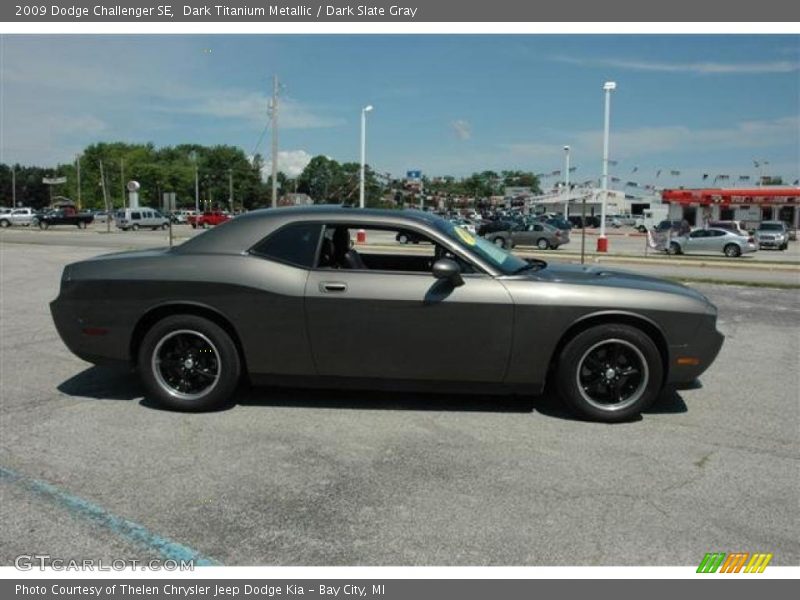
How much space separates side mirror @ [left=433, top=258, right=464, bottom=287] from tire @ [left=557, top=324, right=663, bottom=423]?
0.92 metres

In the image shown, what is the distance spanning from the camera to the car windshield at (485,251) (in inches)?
200

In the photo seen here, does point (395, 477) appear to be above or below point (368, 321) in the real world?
below

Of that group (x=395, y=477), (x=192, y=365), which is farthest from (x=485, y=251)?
(x=192, y=365)

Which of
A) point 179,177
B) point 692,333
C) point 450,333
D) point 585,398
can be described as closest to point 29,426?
point 450,333

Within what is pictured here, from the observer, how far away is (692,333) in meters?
4.86

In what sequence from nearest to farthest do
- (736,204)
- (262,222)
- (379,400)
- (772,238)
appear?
(262,222) → (379,400) → (772,238) → (736,204)

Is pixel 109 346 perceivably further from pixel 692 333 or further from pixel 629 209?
pixel 629 209

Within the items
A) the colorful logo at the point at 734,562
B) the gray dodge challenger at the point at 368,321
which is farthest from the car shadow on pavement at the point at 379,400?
the colorful logo at the point at 734,562

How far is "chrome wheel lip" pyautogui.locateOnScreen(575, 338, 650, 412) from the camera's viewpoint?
15.8ft

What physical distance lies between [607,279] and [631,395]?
0.89 metres

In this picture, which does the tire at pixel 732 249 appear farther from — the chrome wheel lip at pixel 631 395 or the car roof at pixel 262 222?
the car roof at pixel 262 222

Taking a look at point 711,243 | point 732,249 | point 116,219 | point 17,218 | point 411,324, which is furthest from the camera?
point 17,218

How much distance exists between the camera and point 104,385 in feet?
19.2

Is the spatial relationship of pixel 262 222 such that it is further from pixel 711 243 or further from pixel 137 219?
pixel 137 219
